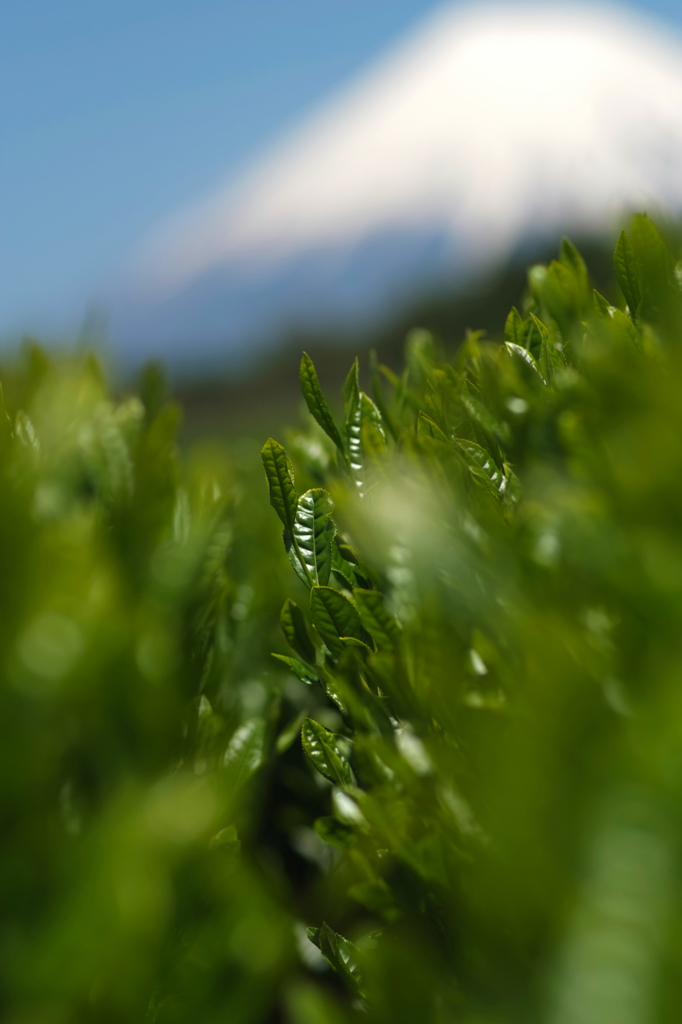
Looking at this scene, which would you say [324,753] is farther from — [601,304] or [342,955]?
[601,304]

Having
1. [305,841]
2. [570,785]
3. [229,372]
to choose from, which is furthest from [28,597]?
[229,372]

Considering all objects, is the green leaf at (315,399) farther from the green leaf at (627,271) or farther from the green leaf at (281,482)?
the green leaf at (627,271)

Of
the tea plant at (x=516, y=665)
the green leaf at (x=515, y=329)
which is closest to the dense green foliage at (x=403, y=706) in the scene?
Result: the tea plant at (x=516, y=665)

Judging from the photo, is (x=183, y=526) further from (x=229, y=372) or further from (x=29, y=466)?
(x=229, y=372)

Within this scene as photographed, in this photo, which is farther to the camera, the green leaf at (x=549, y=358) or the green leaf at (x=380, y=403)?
the green leaf at (x=380, y=403)

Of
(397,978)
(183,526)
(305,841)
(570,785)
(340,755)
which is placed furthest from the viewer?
(305,841)

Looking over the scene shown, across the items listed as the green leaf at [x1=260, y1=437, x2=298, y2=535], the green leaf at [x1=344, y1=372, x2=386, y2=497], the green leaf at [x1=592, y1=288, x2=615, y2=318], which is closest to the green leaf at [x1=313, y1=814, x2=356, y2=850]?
the green leaf at [x1=260, y1=437, x2=298, y2=535]
